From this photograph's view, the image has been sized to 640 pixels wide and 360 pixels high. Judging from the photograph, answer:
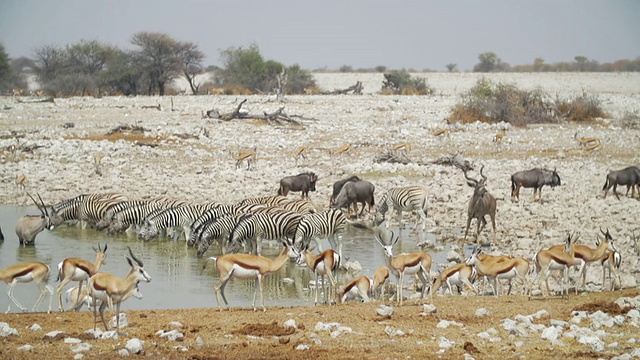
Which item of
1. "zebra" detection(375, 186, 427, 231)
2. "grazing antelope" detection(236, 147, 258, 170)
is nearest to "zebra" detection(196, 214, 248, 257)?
"zebra" detection(375, 186, 427, 231)

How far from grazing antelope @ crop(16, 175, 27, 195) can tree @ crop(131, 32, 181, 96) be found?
33900mm

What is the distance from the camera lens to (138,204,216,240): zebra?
1759cm

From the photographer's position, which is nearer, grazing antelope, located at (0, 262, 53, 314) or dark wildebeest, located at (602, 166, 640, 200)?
grazing antelope, located at (0, 262, 53, 314)

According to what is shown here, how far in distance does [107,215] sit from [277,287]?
6631 millimetres

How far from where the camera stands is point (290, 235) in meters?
15.8

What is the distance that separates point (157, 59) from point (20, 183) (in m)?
37.3

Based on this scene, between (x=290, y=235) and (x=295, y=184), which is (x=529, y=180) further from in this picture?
(x=290, y=235)

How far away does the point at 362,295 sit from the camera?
11203 millimetres

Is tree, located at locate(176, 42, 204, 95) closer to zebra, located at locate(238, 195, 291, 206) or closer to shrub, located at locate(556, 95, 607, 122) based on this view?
shrub, located at locate(556, 95, 607, 122)

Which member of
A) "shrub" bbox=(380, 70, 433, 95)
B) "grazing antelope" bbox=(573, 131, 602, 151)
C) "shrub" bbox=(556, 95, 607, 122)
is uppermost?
"shrub" bbox=(380, 70, 433, 95)

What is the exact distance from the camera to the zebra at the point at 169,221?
1759 cm

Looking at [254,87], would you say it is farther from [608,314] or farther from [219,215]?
[608,314]

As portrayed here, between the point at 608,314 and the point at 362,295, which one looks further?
the point at 362,295

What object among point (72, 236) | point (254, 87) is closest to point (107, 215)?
point (72, 236)
